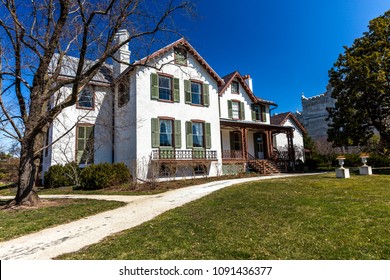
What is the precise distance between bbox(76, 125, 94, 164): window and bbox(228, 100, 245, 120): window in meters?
11.9

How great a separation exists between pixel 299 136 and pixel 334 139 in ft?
32.3

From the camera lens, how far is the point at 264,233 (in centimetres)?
509

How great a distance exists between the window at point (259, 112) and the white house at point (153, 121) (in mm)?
3820

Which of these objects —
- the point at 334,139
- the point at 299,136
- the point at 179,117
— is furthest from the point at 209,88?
the point at 299,136

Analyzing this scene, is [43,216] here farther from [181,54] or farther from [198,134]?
[181,54]

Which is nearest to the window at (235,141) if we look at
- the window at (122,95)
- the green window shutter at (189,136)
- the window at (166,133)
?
the green window shutter at (189,136)

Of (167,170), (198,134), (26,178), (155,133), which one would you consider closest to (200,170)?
(198,134)

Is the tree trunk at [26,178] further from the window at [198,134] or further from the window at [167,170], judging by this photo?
the window at [198,134]

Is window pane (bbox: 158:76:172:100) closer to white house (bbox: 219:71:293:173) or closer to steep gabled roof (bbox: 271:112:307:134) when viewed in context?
white house (bbox: 219:71:293:173)

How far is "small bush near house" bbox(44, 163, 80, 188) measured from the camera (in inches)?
639

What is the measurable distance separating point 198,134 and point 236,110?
6.39 metres

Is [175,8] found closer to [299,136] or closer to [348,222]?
[348,222]

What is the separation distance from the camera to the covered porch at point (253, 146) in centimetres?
2135

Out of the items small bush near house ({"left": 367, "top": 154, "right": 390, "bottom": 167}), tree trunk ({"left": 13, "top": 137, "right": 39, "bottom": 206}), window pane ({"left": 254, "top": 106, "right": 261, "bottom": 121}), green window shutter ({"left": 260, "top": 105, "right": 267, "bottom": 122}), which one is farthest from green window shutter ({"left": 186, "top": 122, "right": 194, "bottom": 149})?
small bush near house ({"left": 367, "top": 154, "right": 390, "bottom": 167})
